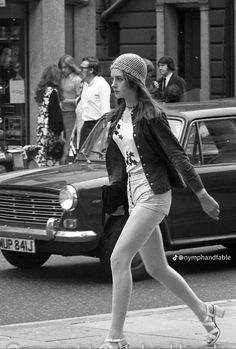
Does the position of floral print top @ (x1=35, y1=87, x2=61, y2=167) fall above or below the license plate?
above

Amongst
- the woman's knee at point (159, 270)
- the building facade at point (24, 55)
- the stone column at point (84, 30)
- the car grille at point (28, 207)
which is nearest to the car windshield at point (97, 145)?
the car grille at point (28, 207)

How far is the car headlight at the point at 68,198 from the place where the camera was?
1032 centimetres

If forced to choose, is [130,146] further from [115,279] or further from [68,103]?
[68,103]

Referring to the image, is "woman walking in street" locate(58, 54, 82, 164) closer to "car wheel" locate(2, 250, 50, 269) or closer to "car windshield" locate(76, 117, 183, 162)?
"car windshield" locate(76, 117, 183, 162)

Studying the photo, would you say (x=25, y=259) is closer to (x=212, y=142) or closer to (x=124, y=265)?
(x=212, y=142)

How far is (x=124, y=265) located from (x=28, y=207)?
360 cm

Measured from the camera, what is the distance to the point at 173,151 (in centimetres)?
732

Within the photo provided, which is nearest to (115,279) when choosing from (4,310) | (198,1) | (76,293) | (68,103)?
(4,310)

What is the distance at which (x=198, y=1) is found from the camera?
106 ft

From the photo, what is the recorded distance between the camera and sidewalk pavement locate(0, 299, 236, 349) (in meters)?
7.45

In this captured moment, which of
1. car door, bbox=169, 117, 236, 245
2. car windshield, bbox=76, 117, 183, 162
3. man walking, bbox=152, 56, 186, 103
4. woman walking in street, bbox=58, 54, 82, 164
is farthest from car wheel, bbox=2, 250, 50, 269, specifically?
woman walking in street, bbox=58, 54, 82, 164

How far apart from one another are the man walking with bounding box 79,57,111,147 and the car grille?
17.8ft

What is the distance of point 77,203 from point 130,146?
2911 millimetres

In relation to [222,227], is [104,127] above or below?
above
